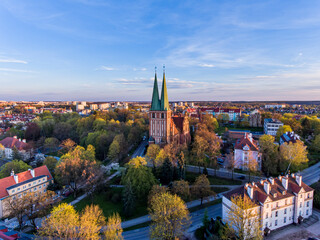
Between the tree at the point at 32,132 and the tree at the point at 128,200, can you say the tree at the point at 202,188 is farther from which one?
the tree at the point at 32,132

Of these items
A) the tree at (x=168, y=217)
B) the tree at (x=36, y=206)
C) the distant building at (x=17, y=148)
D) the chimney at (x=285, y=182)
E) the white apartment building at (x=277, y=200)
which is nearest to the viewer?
the tree at (x=168, y=217)

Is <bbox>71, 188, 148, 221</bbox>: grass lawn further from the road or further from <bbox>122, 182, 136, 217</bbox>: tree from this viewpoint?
the road

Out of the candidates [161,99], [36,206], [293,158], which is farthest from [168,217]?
[161,99]

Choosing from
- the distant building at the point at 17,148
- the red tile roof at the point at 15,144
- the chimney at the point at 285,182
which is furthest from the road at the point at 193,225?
the red tile roof at the point at 15,144

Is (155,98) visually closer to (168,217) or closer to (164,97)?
(164,97)

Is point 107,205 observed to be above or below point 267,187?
below

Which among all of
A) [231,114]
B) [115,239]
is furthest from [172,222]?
[231,114]
